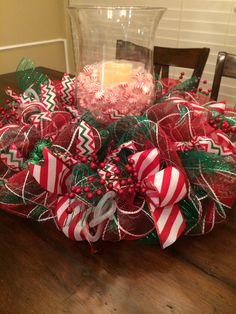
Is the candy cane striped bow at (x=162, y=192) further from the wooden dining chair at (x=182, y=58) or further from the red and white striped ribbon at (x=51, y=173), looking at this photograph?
the wooden dining chair at (x=182, y=58)

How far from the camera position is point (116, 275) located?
44 centimetres

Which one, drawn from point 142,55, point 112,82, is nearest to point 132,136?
point 112,82

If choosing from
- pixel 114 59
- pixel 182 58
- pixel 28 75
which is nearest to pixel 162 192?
pixel 114 59

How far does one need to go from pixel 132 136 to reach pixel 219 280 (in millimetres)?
285

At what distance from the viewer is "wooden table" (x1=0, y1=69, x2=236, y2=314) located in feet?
1.31

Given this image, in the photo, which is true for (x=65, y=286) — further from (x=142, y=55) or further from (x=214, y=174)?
(x=142, y=55)

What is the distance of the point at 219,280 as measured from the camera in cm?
43

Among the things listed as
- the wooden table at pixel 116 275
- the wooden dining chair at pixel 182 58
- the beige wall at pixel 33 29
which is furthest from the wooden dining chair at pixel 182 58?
the beige wall at pixel 33 29

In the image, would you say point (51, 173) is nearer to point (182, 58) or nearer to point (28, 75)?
point (28, 75)

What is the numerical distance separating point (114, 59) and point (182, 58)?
70cm

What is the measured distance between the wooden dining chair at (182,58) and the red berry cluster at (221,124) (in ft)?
2.31

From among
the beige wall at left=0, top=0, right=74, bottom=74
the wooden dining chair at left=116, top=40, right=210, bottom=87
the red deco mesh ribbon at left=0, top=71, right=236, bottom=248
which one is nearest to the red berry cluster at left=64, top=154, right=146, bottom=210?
the red deco mesh ribbon at left=0, top=71, right=236, bottom=248

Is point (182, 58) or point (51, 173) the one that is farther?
point (182, 58)

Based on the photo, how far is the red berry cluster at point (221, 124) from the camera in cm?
54
